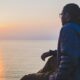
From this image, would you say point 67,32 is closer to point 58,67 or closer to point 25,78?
point 58,67

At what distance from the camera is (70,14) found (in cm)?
406

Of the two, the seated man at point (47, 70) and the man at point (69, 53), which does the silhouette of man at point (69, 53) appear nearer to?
the man at point (69, 53)

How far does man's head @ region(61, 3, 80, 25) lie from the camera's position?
4043 mm

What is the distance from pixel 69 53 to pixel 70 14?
0.40 metres

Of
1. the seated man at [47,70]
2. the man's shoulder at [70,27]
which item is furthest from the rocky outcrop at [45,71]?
the man's shoulder at [70,27]

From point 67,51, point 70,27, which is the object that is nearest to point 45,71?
point 67,51

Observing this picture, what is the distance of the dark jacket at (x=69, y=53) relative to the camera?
3.85 meters

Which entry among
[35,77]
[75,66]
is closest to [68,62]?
[75,66]

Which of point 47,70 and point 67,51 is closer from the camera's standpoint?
point 67,51

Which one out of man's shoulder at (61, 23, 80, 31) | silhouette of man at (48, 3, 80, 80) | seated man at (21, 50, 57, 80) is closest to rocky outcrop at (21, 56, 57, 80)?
seated man at (21, 50, 57, 80)

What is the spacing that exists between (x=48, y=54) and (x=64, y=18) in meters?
0.42

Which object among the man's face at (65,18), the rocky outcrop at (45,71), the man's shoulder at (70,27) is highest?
the man's face at (65,18)

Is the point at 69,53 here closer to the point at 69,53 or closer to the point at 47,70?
the point at 69,53

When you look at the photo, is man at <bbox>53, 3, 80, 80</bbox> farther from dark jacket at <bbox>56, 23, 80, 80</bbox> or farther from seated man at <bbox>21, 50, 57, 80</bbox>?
seated man at <bbox>21, 50, 57, 80</bbox>
